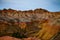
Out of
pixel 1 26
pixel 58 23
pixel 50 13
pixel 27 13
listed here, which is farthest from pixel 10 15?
pixel 58 23

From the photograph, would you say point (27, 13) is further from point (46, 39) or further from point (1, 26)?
point (46, 39)

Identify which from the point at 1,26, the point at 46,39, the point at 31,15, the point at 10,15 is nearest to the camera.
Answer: the point at 46,39

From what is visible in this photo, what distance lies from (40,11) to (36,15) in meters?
3.19

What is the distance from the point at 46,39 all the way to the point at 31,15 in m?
97.1

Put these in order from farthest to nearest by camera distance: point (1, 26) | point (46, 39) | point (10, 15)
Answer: point (10, 15)
point (1, 26)
point (46, 39)

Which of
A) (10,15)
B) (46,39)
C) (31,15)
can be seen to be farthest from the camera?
(31,15)

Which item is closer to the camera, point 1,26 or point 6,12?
point 1,26

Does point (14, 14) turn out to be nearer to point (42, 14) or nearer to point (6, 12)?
point (6, 12)

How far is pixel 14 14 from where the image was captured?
119m

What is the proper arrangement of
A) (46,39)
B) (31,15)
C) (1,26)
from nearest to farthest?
(46,39)
(1,26)
(31,15)

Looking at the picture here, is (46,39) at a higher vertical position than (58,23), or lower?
lower

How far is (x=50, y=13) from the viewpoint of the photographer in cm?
12212

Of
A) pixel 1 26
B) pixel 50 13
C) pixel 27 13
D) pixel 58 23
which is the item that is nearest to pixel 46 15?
pixel 50 13

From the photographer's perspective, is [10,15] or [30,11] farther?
[30,11]
